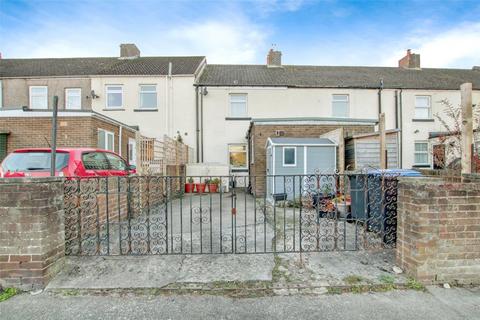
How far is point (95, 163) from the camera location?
5.94 m

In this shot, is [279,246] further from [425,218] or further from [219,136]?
[219,136]

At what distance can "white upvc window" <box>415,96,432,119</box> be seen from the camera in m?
15.8

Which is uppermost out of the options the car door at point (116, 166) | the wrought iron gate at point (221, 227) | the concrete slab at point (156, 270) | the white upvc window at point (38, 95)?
the white upvc window at point (38, 95)

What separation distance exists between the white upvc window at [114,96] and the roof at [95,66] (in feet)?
2.81

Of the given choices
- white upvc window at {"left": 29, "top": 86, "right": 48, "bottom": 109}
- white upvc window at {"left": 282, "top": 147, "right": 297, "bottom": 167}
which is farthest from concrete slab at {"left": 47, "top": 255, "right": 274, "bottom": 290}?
white upvc window at {"left": 29, "top": 86, "right": 48, "bottom": 109}

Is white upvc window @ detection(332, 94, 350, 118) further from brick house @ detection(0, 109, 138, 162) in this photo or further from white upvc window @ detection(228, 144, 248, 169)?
brick house @ detection(0, 109, 138, 162)

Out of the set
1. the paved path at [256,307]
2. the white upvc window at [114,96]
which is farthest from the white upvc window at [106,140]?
the paved path at [256,307]

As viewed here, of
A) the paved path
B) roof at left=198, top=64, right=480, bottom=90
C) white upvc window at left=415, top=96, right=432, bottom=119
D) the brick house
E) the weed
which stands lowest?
the paved path

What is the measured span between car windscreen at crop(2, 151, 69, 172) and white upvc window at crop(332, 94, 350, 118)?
13896 millimetres

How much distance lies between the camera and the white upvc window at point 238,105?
1506cm

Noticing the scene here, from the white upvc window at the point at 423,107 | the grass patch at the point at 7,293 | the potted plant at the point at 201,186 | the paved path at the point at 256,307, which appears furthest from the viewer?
the white upvc window at the point at 423,107

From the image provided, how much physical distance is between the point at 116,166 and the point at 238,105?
9.30 metres

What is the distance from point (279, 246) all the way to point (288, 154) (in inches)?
214

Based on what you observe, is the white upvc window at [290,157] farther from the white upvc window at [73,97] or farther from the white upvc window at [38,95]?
the white upvc window at [38,95]
